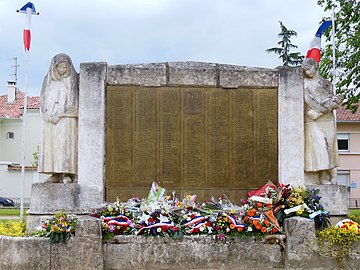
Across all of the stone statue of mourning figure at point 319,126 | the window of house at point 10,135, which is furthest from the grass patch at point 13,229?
the window of house at point 10,135

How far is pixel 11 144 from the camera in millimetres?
45438

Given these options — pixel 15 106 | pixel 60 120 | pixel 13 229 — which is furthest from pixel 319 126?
pixel 15 106

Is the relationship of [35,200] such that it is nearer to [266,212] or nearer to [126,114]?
[126,114]

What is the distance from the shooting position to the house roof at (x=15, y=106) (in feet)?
142

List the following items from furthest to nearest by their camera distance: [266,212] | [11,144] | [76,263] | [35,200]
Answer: [11,144], [35,200], [266,212], [76,263]

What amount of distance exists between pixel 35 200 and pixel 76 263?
210 centimetres

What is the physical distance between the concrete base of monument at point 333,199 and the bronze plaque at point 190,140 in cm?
95

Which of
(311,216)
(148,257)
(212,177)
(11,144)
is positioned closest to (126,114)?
(212,177)

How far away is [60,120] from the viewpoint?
9992mm

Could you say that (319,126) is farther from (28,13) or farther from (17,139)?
(17,139)

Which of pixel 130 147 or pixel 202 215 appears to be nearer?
pixel 202 215

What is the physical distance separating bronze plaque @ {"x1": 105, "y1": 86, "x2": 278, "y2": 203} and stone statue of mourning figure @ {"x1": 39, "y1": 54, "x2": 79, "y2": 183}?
65cm

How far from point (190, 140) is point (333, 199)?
2.91m

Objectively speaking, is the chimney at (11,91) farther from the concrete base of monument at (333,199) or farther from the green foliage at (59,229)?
the concrete base of monument at (333,199)
